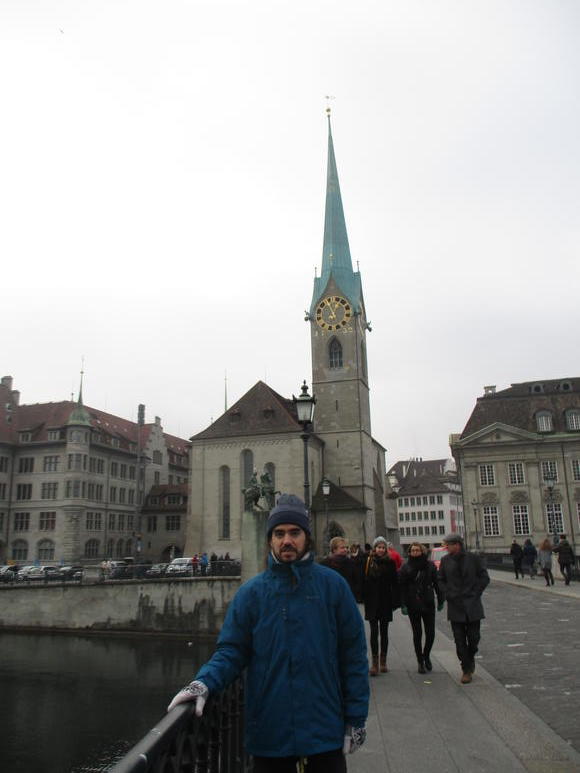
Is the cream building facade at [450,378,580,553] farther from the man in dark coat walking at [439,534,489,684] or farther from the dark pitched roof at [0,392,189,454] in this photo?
the man in dark coat walking at [439,534,489,684]

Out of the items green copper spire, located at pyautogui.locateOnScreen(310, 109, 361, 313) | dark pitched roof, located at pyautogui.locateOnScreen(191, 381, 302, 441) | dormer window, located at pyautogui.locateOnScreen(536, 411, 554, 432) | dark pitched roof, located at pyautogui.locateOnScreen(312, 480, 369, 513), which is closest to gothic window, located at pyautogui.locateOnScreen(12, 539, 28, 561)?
dark pitched roof, located at pyautogui.locateOnScreen(191, 381, 302, 441)

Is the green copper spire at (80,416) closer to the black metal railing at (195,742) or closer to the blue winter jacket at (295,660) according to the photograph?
the black metal railing at (195,742)

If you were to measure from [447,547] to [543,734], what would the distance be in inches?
125

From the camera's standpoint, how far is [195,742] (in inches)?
136

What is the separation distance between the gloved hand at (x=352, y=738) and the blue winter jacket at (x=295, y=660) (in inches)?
1.0

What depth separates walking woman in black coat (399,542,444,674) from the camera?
959 centimetres

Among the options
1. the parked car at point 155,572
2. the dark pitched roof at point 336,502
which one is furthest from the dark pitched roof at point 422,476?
the parked car at point 155,572

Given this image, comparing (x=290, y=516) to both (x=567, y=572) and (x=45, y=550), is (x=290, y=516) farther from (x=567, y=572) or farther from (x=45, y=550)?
(x=45, y=550)

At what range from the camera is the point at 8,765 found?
55.1 ft

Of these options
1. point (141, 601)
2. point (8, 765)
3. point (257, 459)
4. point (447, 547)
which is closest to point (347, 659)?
point (447, 547)

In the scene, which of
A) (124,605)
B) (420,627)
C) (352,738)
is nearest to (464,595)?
(420,627)

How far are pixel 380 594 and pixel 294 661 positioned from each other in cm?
668

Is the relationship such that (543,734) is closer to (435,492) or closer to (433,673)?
(433,673)

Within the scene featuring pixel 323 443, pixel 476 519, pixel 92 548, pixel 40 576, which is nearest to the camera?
pixel 40 576
